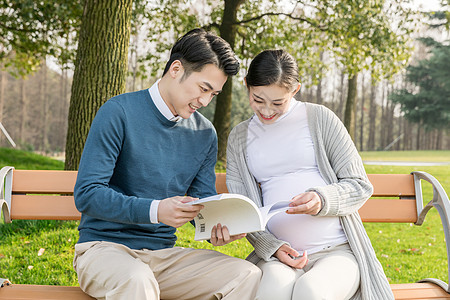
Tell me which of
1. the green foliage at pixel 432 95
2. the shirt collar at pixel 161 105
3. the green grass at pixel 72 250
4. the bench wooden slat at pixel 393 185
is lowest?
the green grass at pixel 72 250

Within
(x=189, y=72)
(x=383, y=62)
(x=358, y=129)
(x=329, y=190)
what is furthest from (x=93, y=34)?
(x=358, y=129)

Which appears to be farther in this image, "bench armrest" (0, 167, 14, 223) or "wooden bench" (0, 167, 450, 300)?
"bench armrest" (0, 167, 14, 223)

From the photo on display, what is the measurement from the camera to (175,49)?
2.41 meters

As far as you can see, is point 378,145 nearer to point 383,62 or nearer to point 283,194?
point 383,62

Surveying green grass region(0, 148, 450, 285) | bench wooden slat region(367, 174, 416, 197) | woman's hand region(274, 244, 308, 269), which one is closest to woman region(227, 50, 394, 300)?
woman's hand region(274, 244, 308, 269)

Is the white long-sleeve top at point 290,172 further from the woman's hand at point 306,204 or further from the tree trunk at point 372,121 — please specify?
the tree trunk at point 372,121

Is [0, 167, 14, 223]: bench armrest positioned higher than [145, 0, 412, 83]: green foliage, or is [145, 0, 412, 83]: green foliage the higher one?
[145, 0, 412, 83]: green foliage

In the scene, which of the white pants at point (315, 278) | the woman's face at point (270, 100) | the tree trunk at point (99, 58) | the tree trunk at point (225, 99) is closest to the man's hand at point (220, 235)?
the white pants at point (315, 278)

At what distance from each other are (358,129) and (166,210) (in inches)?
→ 1591

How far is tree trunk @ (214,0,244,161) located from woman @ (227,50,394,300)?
7743mm

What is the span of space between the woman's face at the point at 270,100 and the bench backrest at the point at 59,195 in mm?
682

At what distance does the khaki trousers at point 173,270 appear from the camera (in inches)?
80.1

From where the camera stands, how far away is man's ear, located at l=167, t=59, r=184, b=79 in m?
2.33

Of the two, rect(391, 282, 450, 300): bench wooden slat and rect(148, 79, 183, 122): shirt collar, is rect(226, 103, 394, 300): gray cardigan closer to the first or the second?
rect(391, 282, 450, 300): bench wooden slat
